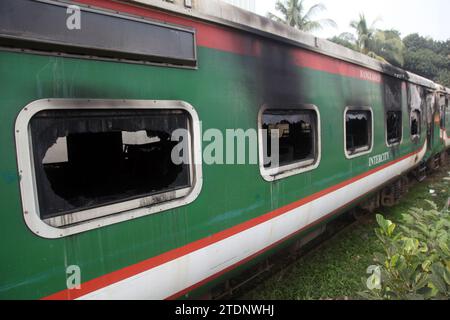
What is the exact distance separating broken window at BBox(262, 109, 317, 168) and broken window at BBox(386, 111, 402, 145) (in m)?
2.72

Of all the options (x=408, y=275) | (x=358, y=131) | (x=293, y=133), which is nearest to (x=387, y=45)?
(x=358, y=131)

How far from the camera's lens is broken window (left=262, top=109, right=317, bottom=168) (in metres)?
3.00

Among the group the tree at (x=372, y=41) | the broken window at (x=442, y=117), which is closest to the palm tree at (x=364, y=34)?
the tree at (x=372, y=41)

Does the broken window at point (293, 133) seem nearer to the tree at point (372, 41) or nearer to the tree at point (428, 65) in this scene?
the tree at point (372, 41)

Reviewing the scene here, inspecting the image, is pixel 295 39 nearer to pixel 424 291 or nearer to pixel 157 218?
pixel 157 218

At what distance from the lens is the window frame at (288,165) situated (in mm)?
2863

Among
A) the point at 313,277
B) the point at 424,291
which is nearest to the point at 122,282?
the point at 424,291

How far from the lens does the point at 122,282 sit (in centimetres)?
194

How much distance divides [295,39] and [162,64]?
1.71 meters

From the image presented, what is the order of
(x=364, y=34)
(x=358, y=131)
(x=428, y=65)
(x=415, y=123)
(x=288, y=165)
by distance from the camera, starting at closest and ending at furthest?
(x=288, y=165) → (x=358, y=131) → (x=415, y=123) → (x=364, y=34) → (x=428, y=65)

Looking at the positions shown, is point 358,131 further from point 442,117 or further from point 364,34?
point 364,34

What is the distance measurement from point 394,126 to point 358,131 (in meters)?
1.79

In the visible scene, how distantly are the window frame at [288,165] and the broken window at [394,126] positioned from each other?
2636 mm

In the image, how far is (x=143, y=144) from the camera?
2.08 meters
